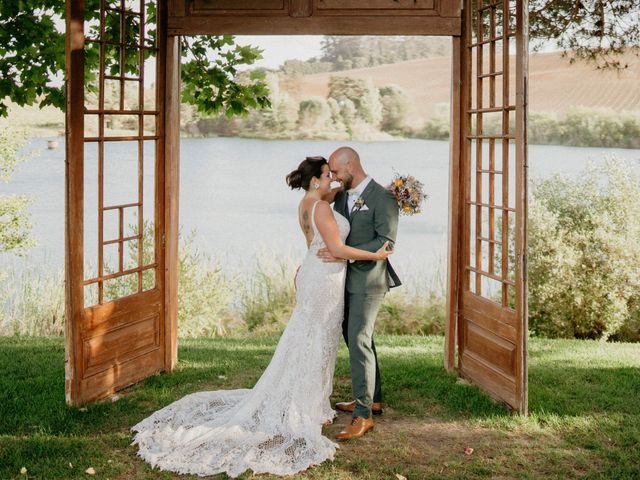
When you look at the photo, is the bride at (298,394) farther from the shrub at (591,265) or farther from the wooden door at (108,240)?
the shrub at (591,265)

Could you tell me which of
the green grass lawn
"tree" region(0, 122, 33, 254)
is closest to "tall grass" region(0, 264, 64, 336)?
"tree" region(0, 122, 33, 254)

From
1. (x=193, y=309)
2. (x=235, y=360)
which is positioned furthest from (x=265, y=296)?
(x=235, y=360)

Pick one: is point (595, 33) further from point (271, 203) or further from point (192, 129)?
point (192, 129)

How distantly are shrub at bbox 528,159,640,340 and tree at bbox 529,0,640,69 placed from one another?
92.7 inches

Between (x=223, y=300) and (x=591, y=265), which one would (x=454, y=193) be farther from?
(x=223, y=300)

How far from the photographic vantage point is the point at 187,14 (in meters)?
6.09

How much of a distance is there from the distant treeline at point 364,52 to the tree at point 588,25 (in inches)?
461

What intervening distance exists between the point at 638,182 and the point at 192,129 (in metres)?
12.1

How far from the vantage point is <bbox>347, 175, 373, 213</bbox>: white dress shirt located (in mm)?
4957

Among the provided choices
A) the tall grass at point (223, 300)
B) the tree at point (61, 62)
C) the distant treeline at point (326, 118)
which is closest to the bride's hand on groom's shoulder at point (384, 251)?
the tree at point (61, 62)

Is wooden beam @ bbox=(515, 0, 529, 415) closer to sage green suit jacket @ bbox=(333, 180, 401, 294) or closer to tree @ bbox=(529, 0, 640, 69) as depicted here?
sage green suit jacket @ bbox=(333, 180, 401, 294)

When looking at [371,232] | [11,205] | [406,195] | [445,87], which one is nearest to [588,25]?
[406,195]

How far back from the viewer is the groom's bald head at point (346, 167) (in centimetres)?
495

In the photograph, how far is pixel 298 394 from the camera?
4898 mm
